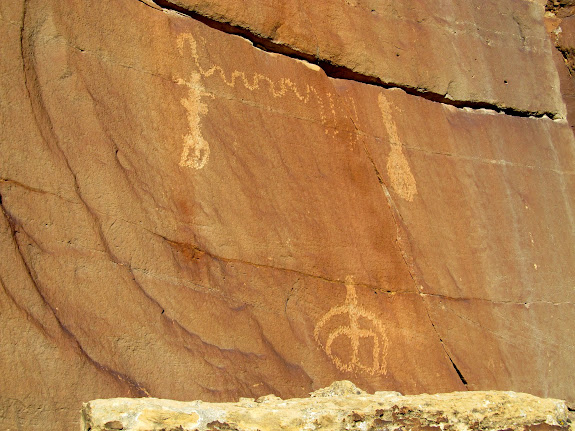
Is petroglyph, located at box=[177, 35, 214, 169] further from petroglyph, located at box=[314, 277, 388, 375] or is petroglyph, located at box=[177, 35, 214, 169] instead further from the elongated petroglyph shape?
petroglyph, located at box=[314, 277, 388, 375]

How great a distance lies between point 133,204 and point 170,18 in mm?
876

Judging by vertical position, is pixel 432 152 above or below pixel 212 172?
above

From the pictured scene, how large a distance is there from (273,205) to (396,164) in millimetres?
763

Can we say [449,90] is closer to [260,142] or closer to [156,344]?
[260,142]

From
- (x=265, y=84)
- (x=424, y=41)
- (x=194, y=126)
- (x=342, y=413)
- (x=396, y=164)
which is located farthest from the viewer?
(x=424, y=41)

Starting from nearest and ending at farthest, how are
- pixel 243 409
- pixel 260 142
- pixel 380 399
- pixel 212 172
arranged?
pixel 243 409
pixel 380 399
pixel 212 172
pixel 260 142

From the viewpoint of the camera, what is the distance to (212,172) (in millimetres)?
2695

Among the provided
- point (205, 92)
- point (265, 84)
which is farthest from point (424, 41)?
point (205, 92)

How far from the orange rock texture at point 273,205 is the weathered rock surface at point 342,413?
1.07 ft

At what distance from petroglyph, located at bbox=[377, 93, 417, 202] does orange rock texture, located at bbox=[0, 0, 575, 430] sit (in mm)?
12

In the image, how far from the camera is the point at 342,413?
2049mm

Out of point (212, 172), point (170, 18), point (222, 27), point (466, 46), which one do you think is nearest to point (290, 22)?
point (222, 27)

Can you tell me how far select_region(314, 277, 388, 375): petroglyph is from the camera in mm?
2705

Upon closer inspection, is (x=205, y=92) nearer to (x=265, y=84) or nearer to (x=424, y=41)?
(x=265, y=84)
